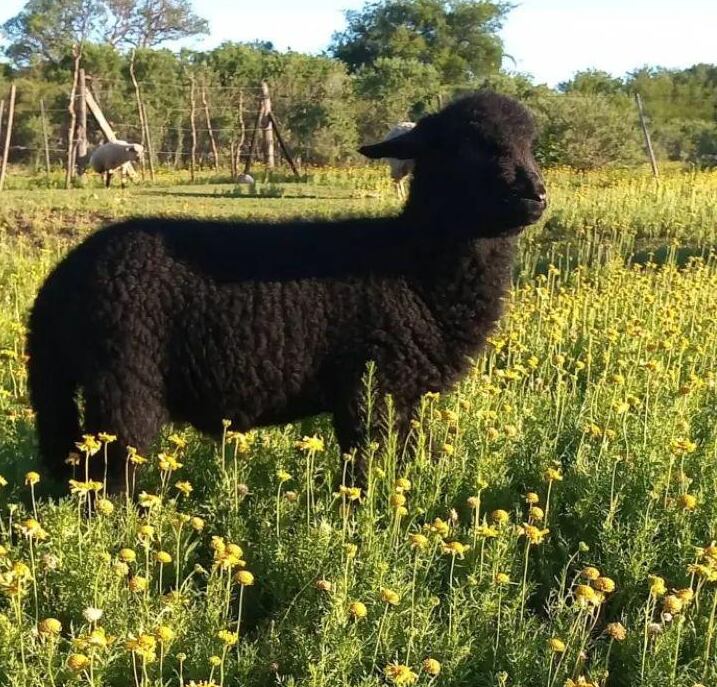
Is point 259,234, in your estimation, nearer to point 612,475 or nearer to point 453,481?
point 453,481

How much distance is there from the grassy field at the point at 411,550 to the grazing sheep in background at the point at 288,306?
199 millimetres

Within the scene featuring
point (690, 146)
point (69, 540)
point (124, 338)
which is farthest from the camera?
point (690, 146)

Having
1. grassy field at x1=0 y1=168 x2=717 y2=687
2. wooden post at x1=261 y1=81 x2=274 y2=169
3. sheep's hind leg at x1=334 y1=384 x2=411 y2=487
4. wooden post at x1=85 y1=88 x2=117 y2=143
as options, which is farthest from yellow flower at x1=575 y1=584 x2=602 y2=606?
wooden post at x1=85 y1=88 x2=117 y2=143

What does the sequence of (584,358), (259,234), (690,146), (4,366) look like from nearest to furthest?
(259,234)
(4,366)
(584,358)
(690,146)

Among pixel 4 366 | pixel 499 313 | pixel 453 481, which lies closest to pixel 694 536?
pixel 453 481

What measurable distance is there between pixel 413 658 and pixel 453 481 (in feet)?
3.66

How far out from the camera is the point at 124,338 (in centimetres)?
354

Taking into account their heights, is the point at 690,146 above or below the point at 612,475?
above

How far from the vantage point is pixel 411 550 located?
316cm

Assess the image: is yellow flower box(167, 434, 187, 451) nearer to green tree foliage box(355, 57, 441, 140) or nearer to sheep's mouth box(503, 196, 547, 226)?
sheep's mouth box(503, 196, 547, 226)

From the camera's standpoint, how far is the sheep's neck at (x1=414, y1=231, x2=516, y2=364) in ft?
13.0

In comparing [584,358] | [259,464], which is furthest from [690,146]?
[259,464]

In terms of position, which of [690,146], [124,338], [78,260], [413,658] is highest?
[690,146]

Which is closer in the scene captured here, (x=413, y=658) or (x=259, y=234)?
(x=413, y=658)
